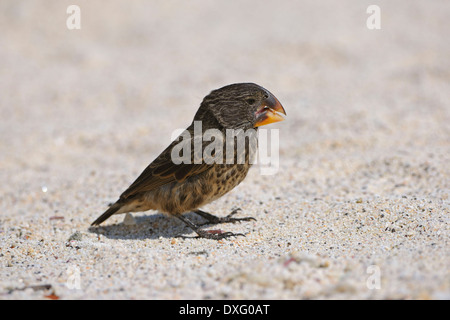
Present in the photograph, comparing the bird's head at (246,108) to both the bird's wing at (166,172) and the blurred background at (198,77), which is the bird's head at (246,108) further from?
the blurred background at (198,77)

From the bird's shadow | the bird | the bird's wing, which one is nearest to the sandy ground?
the bird's shadow

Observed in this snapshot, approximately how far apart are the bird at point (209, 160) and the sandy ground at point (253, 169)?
0.31m

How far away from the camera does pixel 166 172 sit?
4.23 m

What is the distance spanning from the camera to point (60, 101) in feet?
28.4

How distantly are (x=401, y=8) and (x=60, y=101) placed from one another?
25.8 feet

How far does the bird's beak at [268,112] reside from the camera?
421 centimetres

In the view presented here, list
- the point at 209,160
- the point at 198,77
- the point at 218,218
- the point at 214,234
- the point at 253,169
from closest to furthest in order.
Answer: the point at 209,160, the point at 214,234, the point at 218,218, the point at 253,169, the point at 198,77

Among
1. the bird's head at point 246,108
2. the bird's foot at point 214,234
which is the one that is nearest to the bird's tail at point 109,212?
the bird's foot at point 214,234

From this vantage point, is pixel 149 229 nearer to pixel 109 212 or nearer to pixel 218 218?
pixel 109 212

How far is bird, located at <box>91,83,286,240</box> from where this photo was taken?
4.08 m

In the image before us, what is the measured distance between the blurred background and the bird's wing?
138cm

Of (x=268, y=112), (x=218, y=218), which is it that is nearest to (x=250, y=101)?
(x=268, y=112)

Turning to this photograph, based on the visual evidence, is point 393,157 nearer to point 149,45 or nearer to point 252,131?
point 252,131

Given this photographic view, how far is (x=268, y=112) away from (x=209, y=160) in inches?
25.5
